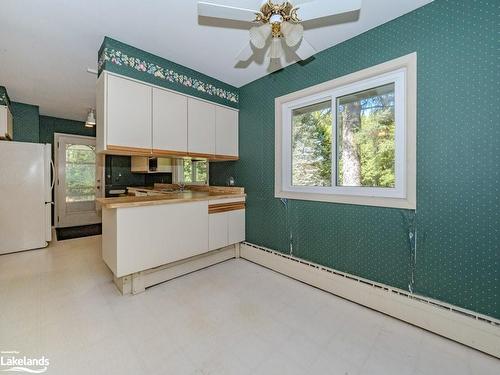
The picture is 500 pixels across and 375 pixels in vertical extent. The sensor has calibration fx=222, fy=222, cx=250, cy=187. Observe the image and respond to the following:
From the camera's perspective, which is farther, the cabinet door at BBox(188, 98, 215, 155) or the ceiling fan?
the cabinet door at BBox(188, 98, 215, 155)

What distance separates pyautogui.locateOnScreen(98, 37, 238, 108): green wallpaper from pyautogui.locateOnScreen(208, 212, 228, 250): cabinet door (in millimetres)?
1565

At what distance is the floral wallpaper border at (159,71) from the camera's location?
211 cm

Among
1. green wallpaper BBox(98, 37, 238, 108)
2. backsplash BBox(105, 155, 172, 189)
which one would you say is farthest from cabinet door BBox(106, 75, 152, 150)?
backsplash BBox(105, 155, 172, 189)

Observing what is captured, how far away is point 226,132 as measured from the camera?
316 centimetres

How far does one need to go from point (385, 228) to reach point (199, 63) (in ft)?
8.54

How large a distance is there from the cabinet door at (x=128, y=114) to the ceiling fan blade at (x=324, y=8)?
1696 mm

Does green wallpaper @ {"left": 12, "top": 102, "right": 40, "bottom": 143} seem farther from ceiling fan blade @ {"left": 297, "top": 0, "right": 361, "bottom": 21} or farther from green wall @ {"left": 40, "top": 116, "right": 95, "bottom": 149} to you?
ceiling fan blade @ {"left": 297, "top": 0, "right": 361, "bottom": 21}

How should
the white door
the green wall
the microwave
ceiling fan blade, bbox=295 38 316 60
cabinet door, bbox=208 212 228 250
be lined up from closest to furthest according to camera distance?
ceiling fan blade, bbox=295 38 316 60 → cabinet door, bbox=208 212 228 250 → the microwave → the green wall → the white door

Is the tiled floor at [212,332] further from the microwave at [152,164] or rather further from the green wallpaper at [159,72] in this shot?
the microwave at [152,164]

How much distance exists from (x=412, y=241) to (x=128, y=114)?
9.19 feet

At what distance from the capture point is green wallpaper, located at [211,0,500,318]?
1482 mm

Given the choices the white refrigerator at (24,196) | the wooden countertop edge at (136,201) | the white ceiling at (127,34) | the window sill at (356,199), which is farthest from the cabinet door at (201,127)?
the white refrigerator at (24,196)

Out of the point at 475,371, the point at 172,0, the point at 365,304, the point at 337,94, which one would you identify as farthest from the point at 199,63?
the point at 475,371

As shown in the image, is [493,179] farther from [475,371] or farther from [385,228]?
[475,371]
